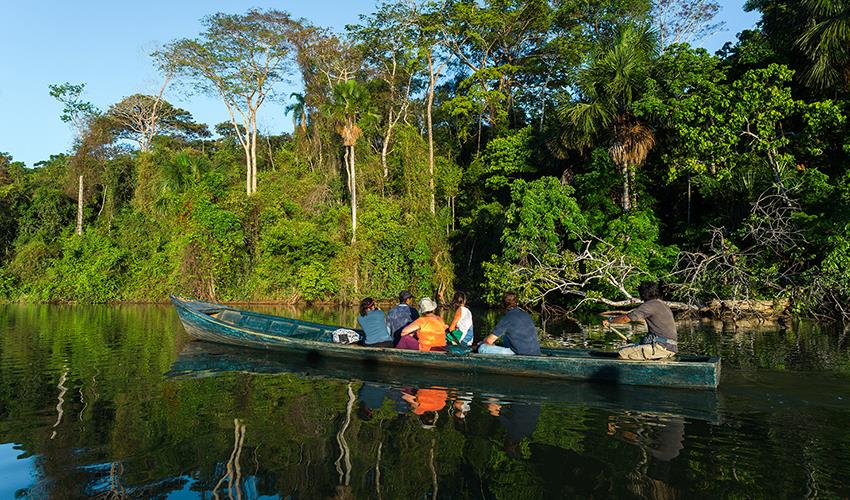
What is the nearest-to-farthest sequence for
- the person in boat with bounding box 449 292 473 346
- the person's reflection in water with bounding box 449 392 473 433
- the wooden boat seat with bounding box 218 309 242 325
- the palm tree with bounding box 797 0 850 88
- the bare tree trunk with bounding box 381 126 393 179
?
the person's reflection in water with bounding box 449 392 473 433 < the person in boat with bounding box 449 292 473 346 < the wooden boat seat with bounding box 218 309 242 325 < the palm tree with bounding box 797 0 850 88 < the bare tree trunk with bounding box 381 126 393 179

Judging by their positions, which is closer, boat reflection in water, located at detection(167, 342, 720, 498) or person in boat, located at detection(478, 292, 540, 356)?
boat reflection in water, located at detection(167, 342, 720, 498)

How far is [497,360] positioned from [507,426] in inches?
99.6

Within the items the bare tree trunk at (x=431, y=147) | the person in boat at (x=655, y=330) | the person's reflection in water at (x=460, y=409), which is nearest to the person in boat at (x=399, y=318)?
the person's reflection in water at (x=460, y=409)

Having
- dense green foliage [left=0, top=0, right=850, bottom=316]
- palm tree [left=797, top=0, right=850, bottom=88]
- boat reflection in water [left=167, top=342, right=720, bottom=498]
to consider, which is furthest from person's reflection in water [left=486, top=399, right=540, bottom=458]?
palm tree [left=797, top=0, right=850, bottom=88]

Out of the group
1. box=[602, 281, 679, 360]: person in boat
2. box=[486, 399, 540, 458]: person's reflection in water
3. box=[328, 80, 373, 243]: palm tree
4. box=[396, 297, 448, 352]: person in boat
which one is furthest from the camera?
box=[328, 80, 373, 243]: palm tree

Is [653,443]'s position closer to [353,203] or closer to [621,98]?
[621,98]

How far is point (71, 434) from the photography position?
630cm

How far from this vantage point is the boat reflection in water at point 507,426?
5000 millimetres

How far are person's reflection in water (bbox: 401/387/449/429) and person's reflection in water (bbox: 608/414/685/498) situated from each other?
199cm

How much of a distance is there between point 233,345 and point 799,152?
61.3 feet

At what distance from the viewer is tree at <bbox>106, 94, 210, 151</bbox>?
37.1m

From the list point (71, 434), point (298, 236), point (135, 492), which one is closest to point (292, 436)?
point (135, 492)

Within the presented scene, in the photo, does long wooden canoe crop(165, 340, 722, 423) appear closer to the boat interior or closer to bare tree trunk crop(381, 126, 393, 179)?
the boat interior

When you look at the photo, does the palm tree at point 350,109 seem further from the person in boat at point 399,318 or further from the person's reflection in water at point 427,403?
the person's reflection in water at point 427,403
